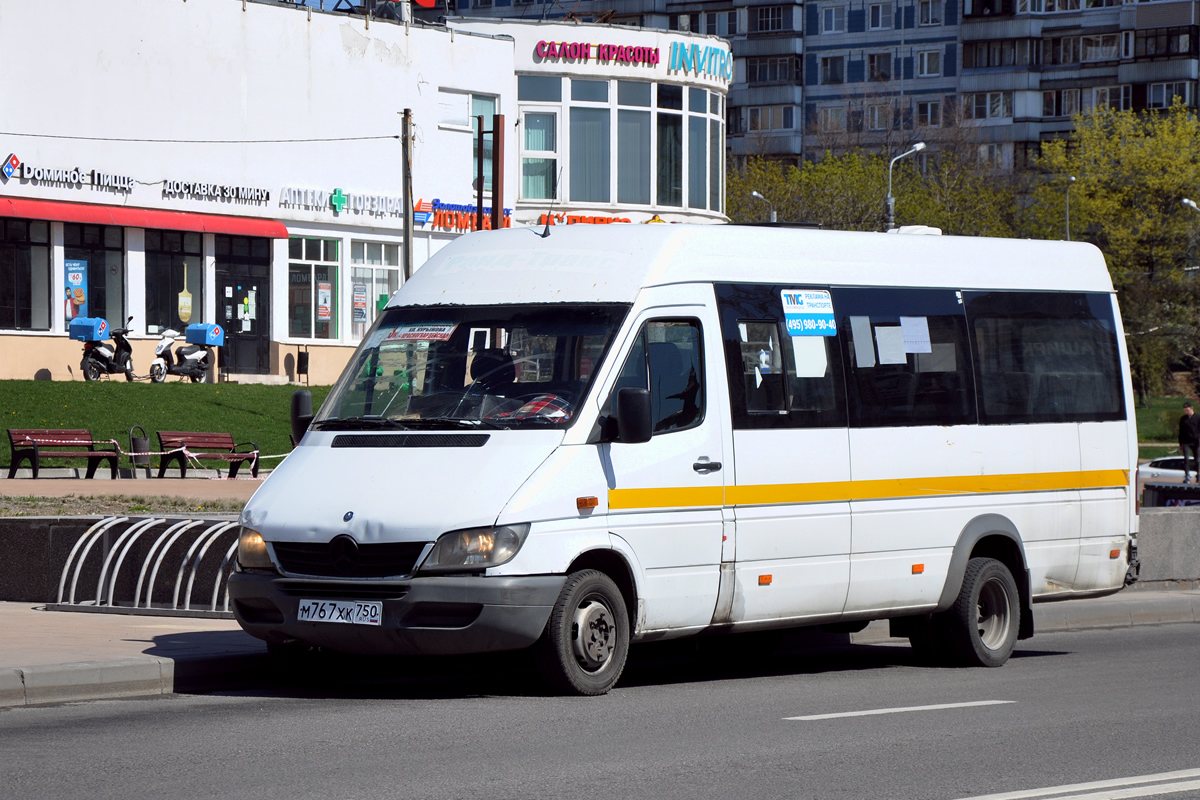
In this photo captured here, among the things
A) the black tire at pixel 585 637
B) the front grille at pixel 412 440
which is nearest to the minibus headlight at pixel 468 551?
the black tire at pixel 585 637

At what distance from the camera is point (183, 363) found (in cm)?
4147

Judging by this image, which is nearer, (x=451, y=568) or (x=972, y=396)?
(x=451, y=568)

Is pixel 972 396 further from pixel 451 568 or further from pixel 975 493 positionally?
pixel 451 568

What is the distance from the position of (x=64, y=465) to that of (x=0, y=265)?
12.2m

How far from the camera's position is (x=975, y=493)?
1271cm

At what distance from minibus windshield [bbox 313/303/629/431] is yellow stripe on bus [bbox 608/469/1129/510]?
0.70 meters

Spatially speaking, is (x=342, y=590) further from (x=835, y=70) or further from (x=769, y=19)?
(x=769, y=19)

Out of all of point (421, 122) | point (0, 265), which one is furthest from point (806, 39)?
point (0, 265)

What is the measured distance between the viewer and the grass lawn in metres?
32.7

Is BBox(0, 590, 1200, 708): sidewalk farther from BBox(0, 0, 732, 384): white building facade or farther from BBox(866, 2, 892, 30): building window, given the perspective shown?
BBox(866, 2, 892, 30): building window

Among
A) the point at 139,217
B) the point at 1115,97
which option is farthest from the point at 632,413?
the point at 1115,97

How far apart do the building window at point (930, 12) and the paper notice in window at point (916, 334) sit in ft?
320

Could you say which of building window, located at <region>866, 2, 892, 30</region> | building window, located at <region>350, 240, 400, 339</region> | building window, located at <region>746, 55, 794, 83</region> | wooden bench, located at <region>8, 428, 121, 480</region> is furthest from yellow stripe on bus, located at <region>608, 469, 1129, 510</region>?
building window, located at <region>866, 2, 892, 30</region>

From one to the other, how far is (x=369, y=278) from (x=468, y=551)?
4031 cm
